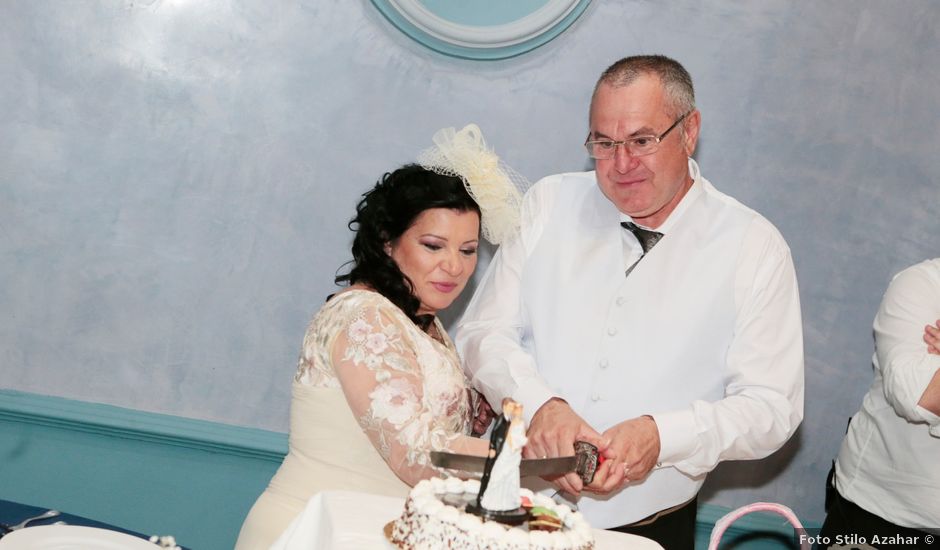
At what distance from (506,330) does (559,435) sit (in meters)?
0.48

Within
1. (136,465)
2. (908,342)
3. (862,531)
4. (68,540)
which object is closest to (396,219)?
(68,540)

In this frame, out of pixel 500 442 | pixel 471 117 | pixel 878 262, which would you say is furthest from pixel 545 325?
pixel 878 262

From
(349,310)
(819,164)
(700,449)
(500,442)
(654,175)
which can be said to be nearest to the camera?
(500,442)

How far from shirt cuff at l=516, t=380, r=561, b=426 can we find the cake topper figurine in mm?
1068

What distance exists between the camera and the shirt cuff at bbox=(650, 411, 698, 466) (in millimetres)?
2523

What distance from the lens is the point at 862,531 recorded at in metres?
3.17

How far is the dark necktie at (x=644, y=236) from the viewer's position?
2.86 m

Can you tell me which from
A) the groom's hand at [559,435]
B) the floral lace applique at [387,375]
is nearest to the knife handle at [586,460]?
the groom's hand at [559,435]

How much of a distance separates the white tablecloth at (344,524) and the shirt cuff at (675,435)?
70cm

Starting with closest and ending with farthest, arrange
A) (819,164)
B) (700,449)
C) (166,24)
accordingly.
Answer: (700,449), (166,24), (819,164)

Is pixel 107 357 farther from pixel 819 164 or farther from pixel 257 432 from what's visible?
pixel 819 164

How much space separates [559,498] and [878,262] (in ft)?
5.78

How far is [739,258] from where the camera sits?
281 centimetres

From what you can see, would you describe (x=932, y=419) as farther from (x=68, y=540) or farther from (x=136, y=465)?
(x=136, y=465)
